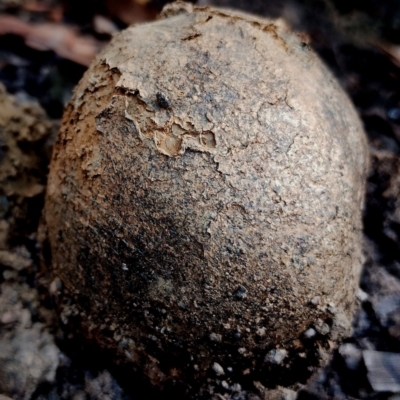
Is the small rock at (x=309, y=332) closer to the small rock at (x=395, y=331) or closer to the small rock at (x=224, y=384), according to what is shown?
the small rock at (x=224, y=384)

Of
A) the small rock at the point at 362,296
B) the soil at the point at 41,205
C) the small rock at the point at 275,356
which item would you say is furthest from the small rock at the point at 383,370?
the small rock at the point at 275,356

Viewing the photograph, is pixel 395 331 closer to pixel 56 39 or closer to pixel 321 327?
pixel 321 327

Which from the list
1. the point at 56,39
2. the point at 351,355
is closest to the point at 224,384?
the point at 351,355

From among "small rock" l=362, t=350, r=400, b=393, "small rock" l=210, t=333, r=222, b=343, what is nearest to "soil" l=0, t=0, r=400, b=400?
"small rock" l=362, t=350, r=400, b=393

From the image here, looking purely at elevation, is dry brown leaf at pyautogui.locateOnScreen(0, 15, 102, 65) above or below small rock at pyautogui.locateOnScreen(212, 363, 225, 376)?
above

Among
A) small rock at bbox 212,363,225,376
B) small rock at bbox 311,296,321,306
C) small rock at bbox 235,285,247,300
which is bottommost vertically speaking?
small rock at bbox 212,363,225,376

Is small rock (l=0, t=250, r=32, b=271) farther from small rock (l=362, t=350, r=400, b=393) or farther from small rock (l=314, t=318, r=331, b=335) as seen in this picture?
small rock (l=362, t=350, r=400, b=393)

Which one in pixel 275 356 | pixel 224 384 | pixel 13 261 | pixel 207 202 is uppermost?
pixel 207 202

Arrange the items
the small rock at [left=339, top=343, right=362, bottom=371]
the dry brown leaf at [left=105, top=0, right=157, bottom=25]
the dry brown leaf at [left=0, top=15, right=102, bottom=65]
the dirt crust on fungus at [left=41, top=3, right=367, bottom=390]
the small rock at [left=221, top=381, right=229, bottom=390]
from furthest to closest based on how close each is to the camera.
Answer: the dry brown leaf at [left=105, top=0, right=157, bottom=25] < the dry brown leaf at [left=0, top=15, right=102, bottom=65] < the small rock at [left=339, top=343, right=362, bottom=371] < the small rock at [left=221, top=381, right=229, bottom=390] < the dirt crust on fungus at [left=41, top=3, right=367, bottom=390]

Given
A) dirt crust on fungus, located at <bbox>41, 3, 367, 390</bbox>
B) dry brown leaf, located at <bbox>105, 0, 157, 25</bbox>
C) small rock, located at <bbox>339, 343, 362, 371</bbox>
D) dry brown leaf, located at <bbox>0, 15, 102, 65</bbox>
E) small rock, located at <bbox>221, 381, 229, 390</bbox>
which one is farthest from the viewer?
dry brown leaf, located at <bbox>105, 0, 157, 25</bbox>
